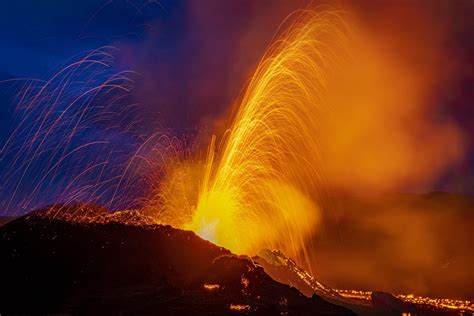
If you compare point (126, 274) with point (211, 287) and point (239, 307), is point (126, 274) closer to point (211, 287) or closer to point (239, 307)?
point (211, 287)

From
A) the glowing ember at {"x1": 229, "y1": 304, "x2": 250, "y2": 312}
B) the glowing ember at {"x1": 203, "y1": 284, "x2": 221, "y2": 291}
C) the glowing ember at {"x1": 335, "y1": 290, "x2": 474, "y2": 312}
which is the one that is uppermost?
the glowing ember at {"x1": 335, "y1": 290, "x2": 474, "y2": 312}

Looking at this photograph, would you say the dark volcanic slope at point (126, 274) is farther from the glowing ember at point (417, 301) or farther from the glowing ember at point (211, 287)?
the glowing ember at point (417, 301)

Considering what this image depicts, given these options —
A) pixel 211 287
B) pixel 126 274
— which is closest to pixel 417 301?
pixel 211 287

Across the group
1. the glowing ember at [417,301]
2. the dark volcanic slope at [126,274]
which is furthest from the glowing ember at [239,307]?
the glowing ember at [417,301]

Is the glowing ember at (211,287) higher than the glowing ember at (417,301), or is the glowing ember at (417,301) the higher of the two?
the glowing ember at (417,301)

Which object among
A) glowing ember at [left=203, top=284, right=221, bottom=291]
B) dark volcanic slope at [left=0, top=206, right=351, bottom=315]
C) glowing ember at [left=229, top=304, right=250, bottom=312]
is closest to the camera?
glowing ember at [left=229, top=304, right=250, bottom=312]

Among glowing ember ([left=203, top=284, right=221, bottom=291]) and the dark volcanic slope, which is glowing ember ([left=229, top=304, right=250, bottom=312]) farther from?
glowing ember ([left=203, top=284, right=221, bottom=291])

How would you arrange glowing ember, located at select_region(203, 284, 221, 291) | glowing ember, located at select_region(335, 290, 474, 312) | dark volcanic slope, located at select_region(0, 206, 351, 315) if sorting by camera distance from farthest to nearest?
glowing ember, located at select_region(335, 290, 474, 312)
glowing ember, located at select_region(203, 284, 221, 291)
dark volcanic slope, located at select_region(0, 206, 351, 315)

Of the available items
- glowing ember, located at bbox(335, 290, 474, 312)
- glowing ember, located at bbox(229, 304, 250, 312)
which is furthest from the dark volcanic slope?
glowing ember, located at bbox(335, 290, 474, 312)
